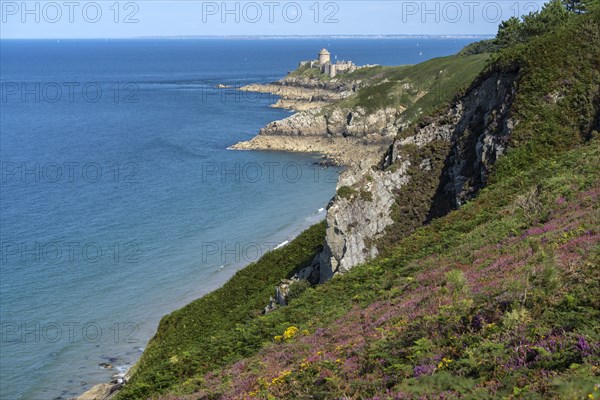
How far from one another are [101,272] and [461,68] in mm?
78467

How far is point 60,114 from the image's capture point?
14825cm

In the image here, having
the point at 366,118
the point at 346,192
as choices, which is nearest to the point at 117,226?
the point at 346,192

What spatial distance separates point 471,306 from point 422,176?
2142cm

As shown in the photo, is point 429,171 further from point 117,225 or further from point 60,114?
point 60,114

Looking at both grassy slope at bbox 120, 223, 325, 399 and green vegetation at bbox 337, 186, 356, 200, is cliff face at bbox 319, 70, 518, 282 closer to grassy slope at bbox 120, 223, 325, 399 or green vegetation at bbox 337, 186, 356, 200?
green vegetation at bbox 337, 186, 356, 200

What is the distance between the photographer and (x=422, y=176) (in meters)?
34.4

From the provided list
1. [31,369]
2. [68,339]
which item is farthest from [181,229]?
[31,369]

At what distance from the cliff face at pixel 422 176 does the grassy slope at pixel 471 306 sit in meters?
1.96

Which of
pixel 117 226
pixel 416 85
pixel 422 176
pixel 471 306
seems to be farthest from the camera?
pixel 416 85

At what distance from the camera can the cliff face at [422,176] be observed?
30.4 metres

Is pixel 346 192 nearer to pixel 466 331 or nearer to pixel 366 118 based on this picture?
pixel 466 331

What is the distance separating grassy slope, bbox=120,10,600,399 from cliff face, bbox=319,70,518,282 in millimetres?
1962

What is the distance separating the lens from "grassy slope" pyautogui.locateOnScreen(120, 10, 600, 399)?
10.9 meters

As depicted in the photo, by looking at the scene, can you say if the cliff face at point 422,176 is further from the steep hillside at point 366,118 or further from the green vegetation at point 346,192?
the steep hillside at point 366,118
